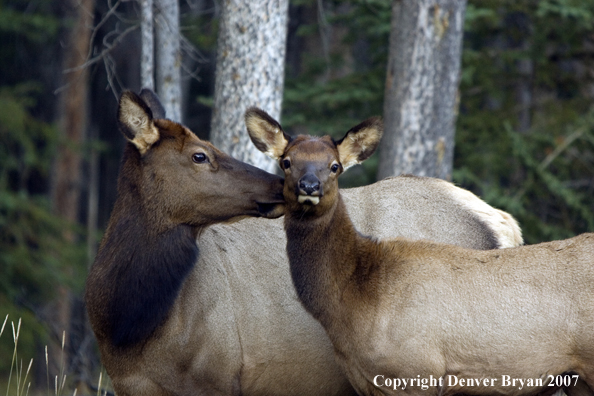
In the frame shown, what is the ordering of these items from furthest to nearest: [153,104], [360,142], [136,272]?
1. [153,104]
2. [360,142]
3. [136,272]

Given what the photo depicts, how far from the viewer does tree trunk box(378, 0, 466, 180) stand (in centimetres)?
948

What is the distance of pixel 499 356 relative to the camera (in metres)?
5.00

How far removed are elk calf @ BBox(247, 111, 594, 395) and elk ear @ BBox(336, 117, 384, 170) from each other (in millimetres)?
210

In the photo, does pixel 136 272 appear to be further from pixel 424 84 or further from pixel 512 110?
pixel 512 110

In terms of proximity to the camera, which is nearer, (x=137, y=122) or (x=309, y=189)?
(x=309, y=189)

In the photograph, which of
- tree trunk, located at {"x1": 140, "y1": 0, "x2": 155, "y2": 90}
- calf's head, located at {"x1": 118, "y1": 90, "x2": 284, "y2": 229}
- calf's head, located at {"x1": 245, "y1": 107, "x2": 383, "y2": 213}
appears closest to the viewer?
calf's head, located at {"x1": 245, "y1": 107, "x2": 383, "y2": 213}

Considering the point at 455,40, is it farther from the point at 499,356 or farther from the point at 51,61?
the point at 51,61

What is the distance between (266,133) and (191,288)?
141cm

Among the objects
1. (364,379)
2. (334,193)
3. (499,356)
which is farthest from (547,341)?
(334,193)

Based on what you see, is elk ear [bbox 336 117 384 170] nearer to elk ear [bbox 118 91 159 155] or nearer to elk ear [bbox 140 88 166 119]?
elk ear [bbox 118 91 159 155]

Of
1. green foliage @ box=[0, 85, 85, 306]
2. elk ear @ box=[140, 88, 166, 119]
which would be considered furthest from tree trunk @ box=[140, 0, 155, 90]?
green foliage @ box=[0, 85, 85, 306]

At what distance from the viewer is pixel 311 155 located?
5398mm

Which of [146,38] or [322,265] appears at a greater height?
[146,38]

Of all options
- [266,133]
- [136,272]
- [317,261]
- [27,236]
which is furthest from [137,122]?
[27,236]
